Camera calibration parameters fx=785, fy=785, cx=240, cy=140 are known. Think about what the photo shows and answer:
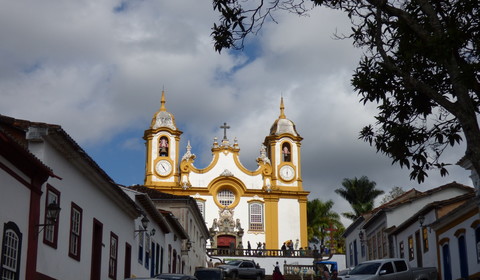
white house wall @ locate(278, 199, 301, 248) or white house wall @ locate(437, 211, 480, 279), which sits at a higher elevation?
white house wall @ locate(278, 199, 301, 248)

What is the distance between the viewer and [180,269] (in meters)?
42.5

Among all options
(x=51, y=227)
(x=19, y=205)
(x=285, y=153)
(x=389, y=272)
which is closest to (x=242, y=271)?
(x=389, y=272)

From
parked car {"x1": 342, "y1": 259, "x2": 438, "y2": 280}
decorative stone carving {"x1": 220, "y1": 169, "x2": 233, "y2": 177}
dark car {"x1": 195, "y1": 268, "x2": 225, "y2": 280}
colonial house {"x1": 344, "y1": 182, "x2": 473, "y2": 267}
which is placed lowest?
parked car {"x1": 342, "y1": 259, "x2": 438, "y2": 280}

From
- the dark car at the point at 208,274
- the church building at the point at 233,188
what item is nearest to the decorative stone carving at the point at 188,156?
the church building at the point at 233,188

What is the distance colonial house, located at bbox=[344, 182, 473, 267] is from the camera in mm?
41031

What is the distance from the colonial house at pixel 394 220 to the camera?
41031 millimetres

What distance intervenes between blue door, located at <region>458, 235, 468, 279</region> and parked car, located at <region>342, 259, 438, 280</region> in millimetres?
3765

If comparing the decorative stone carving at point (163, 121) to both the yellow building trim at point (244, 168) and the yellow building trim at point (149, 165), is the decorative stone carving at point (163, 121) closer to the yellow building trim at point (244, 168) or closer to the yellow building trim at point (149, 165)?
the yellow building trim at point (149, 165)

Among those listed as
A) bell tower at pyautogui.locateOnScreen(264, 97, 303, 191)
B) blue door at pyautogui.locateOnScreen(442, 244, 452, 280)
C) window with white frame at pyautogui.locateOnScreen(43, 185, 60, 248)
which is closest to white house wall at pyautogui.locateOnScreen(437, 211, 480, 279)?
blue door at pyautogui.locateOnScreen(442, 244, 452, 280)

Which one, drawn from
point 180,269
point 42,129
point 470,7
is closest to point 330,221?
point 180,269

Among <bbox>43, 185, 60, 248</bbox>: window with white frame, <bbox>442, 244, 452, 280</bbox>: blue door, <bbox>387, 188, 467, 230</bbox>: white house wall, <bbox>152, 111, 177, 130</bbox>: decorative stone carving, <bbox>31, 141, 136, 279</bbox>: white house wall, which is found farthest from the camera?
<bbox>152, 111, 177, 130</bbox>: decorative stone carving

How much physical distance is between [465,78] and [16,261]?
1013 centimetres

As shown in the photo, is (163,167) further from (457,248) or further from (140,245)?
(457,248)

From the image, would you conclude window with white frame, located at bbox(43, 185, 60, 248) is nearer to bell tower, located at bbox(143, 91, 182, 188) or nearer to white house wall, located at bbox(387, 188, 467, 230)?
white house wall, located at bbox(387, 188, 467, 230)
